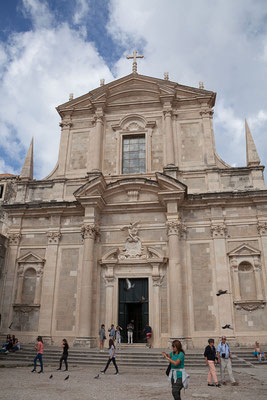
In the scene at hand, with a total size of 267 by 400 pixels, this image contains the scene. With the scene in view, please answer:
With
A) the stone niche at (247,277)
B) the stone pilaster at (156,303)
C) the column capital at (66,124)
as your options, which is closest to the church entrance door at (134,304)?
the stone pilaster at (156,303)

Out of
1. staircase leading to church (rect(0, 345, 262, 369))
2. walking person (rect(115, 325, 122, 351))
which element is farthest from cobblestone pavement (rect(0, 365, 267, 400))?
walking person (rect(115, 325, 122, 351))

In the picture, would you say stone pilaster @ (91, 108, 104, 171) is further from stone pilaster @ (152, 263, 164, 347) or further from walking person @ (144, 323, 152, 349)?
walking person @ (144, 323, 152, 349)

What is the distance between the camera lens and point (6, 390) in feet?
26.6

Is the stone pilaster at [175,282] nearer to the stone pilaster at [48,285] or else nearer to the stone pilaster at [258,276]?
the stone pilaster at [258,276]

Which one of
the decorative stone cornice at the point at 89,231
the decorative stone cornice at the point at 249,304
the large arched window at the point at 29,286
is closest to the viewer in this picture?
the decorative stone cornice at the point at 249,304

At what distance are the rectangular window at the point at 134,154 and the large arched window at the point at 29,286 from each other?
7357mm

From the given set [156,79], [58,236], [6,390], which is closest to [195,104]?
[156,79]

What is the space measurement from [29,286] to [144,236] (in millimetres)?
6396

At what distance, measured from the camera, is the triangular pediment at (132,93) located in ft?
68.1

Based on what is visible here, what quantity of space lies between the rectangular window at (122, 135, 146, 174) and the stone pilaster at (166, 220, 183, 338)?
174 inches

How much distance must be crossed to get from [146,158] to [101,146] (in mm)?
2704

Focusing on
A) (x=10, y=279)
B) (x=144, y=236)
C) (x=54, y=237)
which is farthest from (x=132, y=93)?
(x=10, y=279)

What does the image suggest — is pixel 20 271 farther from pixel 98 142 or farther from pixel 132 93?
pixel 132 93

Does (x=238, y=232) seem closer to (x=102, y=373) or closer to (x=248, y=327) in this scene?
(x=248, y=327)
